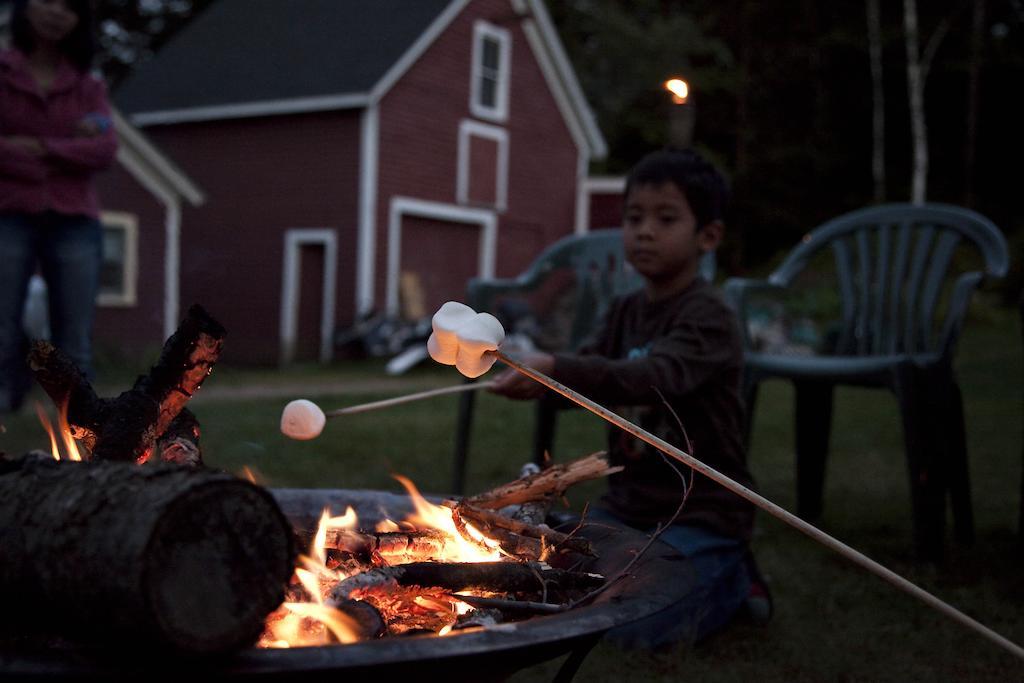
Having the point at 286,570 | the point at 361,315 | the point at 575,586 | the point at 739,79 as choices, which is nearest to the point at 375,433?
the point at 575,586

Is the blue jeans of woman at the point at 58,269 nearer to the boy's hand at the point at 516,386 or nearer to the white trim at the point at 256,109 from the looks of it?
the boy's hand at the point at 516,386

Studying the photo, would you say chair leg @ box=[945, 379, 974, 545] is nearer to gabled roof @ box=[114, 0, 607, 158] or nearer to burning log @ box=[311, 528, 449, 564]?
burning log @ box=[311, 528, 449, 564]

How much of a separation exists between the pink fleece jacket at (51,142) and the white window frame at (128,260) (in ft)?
30.0

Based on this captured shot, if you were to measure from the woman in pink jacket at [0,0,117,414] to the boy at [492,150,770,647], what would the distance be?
7.89 feet

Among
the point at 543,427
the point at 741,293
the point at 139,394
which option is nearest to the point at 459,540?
the point at 139,394

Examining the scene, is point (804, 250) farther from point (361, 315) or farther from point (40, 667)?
point (361, 315)

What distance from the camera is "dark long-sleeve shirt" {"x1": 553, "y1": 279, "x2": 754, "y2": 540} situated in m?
2.28

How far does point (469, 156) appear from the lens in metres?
15.3

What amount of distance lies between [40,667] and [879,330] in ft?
11.6

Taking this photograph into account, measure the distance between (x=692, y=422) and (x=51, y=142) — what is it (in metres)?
2.84

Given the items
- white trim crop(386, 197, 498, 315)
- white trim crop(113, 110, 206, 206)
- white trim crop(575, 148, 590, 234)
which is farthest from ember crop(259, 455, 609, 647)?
white trim crop(575, 148, 590, 234)

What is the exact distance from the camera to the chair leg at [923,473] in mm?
3037

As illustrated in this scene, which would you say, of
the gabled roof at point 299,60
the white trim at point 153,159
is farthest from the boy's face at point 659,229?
the gabled roof at point 299,60

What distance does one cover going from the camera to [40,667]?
3.22ft
